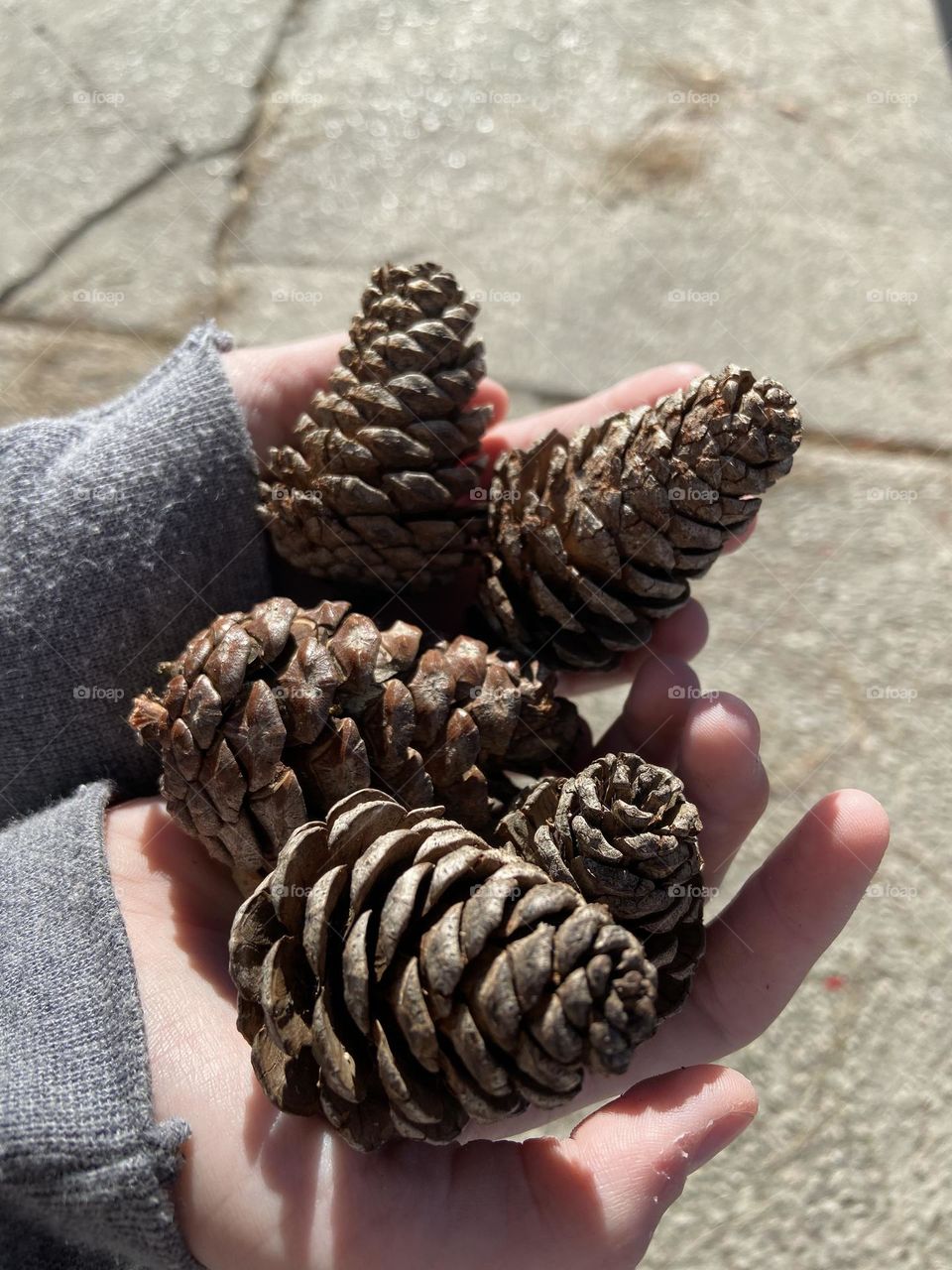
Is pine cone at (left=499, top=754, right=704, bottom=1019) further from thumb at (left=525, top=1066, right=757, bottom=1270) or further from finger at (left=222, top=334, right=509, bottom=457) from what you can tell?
finger at (left=222, top=334, right=509, bottom=457)

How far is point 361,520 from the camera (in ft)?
4.60

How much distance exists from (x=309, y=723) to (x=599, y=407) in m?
0.74

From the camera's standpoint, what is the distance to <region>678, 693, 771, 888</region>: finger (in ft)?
4.28

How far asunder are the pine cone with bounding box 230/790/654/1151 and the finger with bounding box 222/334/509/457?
2.51 ft

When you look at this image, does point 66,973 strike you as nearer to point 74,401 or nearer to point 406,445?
point 406,445

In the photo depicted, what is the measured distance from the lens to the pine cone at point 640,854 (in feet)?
3.68

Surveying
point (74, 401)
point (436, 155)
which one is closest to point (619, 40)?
point (436, 155)

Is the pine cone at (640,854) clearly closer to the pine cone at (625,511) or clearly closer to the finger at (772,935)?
the finger at (772,935)

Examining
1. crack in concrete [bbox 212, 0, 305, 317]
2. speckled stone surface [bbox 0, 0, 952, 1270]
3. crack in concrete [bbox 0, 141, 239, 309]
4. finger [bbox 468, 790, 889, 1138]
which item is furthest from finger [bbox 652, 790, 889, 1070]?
crack in concrete [bbox 0, 141, 239, 309]

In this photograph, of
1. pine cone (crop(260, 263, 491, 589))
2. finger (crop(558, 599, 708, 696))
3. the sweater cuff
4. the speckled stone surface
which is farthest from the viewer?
the speckled stone surface

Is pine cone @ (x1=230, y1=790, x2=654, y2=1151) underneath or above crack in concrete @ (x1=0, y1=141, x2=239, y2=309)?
underneath

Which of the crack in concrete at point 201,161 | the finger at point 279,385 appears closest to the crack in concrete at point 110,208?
the crack in concrete at point 201,161

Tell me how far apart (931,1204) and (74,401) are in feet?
6.85

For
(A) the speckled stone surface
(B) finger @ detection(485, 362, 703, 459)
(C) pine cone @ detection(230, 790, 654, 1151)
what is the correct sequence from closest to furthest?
(C) pine cone @ detection(230, 790, 654, 1151) < (B) finger @ detection(485, 362, 703, 459) < (A) the speckled stone surface
